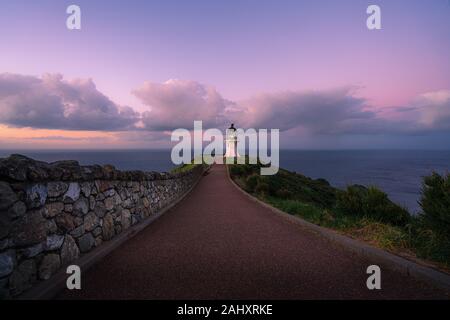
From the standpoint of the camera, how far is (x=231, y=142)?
44969 mm

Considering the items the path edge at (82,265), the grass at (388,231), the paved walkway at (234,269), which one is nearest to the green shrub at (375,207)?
the grass at (388,231)

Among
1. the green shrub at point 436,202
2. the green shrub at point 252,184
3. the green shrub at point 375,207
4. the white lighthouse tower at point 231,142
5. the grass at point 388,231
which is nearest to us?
the grass at point 388,231

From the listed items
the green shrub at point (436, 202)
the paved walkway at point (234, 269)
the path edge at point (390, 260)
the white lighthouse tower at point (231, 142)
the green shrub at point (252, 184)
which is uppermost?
the white lighthouse tower at point (231, 142)

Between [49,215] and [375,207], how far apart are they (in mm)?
7303

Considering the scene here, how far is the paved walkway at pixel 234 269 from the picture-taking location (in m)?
3.62

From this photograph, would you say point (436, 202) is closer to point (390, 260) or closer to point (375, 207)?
point (390, 260)

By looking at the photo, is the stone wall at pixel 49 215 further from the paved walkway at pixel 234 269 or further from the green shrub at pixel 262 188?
the green shrub at pixel 262 188

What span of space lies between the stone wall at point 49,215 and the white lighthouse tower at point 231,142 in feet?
126

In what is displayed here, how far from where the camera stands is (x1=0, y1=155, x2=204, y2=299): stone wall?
3.23 metres

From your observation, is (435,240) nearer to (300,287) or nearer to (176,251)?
(300,287)

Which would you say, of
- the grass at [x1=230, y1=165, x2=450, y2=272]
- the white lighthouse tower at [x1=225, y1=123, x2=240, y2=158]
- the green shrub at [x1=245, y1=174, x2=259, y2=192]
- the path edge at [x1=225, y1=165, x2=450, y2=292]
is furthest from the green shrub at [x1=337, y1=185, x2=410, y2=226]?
the white lighthouse tower at [x1=225, y1=123, x2=240, y2=158]

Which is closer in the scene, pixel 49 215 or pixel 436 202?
pixel 49 215

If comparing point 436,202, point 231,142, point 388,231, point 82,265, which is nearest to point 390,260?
point 388,231

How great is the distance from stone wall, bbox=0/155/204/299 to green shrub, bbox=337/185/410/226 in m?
6.08
